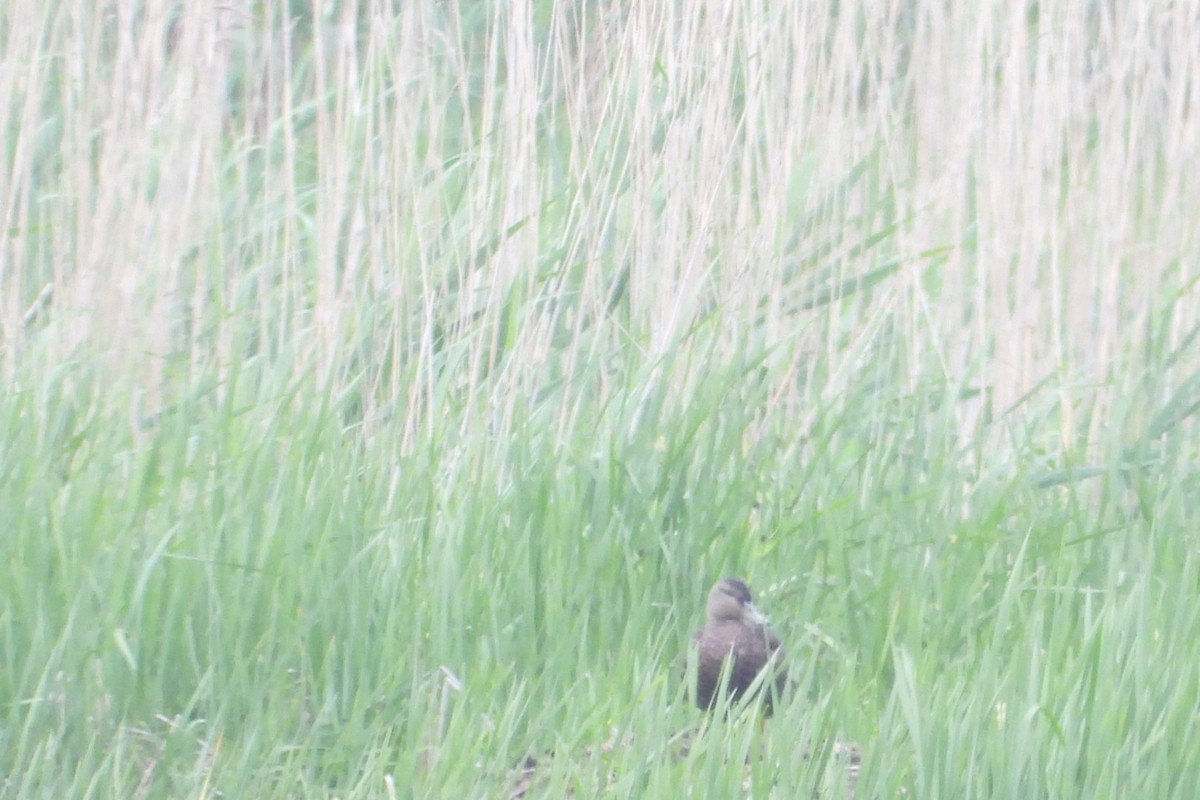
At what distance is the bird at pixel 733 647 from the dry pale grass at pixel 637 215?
713mm

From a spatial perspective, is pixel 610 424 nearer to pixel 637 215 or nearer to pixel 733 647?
pixel 637 215

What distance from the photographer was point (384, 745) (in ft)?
8.38

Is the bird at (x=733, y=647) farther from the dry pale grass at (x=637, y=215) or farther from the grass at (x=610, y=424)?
the dry pale grass at (x=637, y=215)

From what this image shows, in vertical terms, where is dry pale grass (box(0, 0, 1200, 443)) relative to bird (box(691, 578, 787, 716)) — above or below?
above

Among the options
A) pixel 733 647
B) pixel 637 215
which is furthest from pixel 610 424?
pixel 733 647

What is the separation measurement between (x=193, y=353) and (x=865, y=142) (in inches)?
65.1

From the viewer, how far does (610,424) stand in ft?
11.1

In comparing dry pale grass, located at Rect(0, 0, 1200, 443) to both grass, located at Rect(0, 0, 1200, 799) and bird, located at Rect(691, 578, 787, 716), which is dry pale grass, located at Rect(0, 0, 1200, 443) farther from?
bird, located at Rect(691, 578, 787, 716)

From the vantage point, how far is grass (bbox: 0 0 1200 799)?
8.34 ft

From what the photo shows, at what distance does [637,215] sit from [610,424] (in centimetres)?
51

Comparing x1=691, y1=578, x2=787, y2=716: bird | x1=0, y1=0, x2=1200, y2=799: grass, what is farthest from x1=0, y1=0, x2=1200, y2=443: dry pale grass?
x1=691, y1=578, x2=787, y2=716: bird

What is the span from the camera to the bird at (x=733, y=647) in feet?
9.09

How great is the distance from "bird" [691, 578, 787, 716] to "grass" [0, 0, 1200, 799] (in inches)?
2.6

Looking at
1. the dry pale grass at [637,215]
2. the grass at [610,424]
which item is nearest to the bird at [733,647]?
the grass at [610,424]
